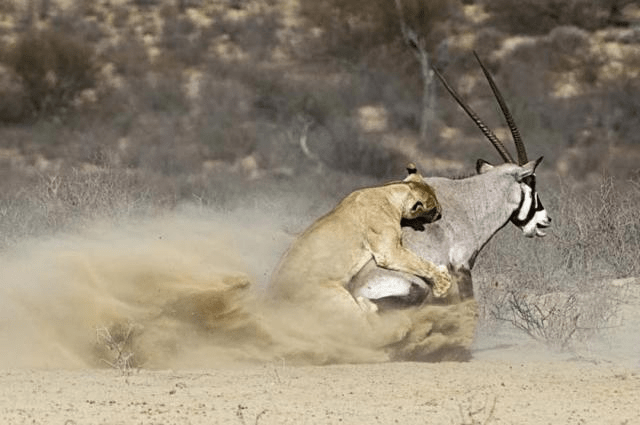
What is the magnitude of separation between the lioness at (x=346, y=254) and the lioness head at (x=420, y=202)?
0.14m

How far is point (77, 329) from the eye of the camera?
9.88 metres

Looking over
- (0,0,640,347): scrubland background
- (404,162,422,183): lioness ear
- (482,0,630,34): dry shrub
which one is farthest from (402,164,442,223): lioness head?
(482,0,630,34): dry shrub

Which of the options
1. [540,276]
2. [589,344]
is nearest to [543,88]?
Result: [540,276]

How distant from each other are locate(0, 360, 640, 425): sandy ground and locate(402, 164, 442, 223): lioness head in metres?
1.28

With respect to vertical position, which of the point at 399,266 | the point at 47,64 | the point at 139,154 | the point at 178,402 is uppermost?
the point at 47,64

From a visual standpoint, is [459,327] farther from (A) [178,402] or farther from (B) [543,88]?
(B) [543,88]

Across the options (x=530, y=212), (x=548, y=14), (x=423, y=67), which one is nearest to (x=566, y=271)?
(x=530, y=212)

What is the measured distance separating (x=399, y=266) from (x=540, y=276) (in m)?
4.67

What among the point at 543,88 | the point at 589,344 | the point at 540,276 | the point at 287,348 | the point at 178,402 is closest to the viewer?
the point at 178,402

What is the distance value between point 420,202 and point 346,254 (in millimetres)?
729

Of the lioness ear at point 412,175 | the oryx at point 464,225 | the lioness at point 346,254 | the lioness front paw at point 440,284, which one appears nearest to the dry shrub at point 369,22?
the oryx at point 464,225

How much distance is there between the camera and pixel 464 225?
10.6 metres

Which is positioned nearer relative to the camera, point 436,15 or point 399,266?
point 399,266

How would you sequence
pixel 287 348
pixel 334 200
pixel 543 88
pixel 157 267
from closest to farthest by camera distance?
pixel 287 348 → pixel 157 267 → pixel 334 200 → pixel 543 88
